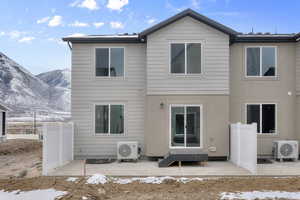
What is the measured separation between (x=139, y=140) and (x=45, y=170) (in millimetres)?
4496

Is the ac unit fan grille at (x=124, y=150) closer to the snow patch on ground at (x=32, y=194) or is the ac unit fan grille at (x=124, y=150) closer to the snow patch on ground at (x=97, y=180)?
the snow patch on ground at (x=97, y=180)

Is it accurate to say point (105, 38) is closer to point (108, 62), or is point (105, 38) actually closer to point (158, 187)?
point (108, 62)

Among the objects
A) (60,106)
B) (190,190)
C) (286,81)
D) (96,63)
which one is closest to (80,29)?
(60,106)

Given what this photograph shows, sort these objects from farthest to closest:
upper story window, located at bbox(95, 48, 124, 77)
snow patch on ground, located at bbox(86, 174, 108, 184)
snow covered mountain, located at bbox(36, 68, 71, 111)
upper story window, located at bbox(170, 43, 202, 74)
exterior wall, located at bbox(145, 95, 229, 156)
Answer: snow covered mountain, located at bbox(36, 68, 71, 111)
upper story window, located at bbox(95, 48, 124, 77)
upper story window, located at bbox(170, 43, 202, 74)
exterior wall, located at bbox(145, 95, 229, 156)
snow patch on ground, located at bbox(86, 174, 108, 184)

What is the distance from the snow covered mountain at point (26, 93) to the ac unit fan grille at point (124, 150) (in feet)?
140

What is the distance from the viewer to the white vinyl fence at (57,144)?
10320mm

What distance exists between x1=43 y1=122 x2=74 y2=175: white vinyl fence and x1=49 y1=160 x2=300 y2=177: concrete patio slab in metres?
0.27

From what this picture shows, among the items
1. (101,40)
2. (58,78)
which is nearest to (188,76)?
(101,40)

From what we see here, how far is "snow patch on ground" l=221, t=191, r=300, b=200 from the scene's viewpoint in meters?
7.20

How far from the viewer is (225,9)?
74.6 feet

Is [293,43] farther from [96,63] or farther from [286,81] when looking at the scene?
[96,63]

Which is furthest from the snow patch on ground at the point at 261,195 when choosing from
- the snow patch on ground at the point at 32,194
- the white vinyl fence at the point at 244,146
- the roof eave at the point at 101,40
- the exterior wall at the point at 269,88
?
the roof eave at the point at 101,40

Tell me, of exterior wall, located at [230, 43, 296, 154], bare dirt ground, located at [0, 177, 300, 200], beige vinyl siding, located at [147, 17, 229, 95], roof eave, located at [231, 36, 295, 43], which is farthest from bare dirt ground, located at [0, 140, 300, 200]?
roof eave, located at [231, 36, 295, 43]

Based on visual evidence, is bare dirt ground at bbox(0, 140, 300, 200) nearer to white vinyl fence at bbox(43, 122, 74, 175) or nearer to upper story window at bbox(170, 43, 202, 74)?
white vinyl fence at bbox(43, 122, 74, 175)
